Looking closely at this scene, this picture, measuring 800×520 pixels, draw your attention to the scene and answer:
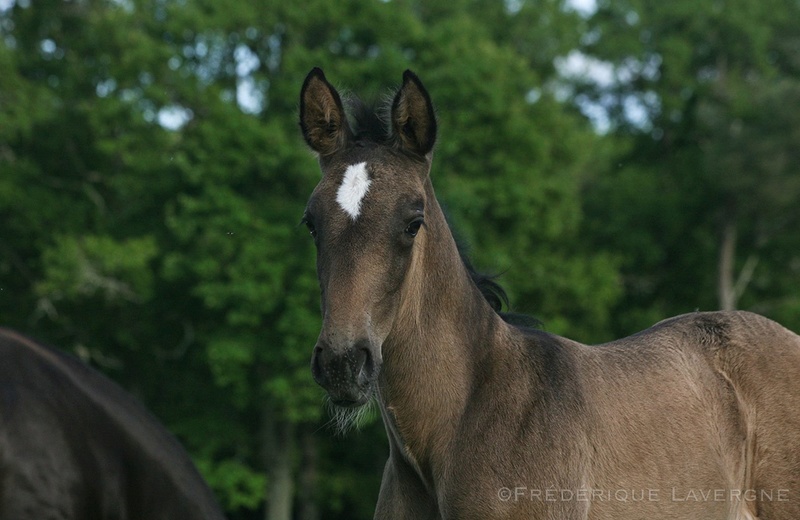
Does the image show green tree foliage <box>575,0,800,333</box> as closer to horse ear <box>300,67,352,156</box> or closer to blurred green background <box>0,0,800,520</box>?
blurred green background <box>0,0,800,520</box>

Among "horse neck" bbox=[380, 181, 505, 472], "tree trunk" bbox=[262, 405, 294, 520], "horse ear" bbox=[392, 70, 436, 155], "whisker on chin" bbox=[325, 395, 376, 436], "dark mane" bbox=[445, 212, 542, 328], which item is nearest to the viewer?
"whisker on chin" bbox=[325, 395, 376, 436]

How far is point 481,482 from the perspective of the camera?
5.04 m

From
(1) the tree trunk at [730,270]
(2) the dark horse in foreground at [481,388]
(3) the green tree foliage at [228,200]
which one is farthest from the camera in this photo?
(1) the tree trunk at [730,270]

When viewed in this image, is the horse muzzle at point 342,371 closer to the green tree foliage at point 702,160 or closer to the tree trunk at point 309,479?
the tree trunk at point 309,479

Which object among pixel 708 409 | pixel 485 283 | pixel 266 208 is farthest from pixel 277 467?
pixel 708 409

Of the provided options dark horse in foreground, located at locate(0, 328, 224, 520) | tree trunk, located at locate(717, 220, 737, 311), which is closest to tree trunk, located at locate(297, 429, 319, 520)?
tree trunk, located at locate(717, 220, 737, 311)

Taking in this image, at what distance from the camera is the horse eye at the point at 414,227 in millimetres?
5143

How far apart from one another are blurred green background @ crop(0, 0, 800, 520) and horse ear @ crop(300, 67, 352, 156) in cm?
2166

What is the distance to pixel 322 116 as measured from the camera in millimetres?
5703

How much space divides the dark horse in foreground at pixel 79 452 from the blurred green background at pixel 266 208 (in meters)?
21.2

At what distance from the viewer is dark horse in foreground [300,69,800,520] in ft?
16.5

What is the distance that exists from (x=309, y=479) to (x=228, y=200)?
8959 millimetres

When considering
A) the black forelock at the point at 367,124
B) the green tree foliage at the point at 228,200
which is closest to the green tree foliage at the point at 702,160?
the green tree foliage at the point at 228,200

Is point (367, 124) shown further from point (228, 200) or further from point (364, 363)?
point (228, 200)
